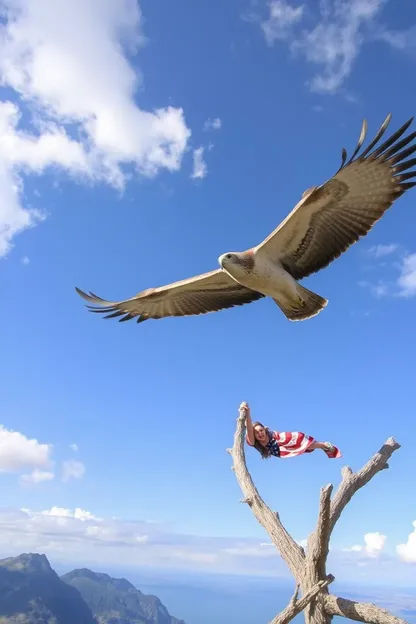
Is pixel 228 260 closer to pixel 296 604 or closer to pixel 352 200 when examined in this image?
pixel 352 200

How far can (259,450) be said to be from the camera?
6.54 meters

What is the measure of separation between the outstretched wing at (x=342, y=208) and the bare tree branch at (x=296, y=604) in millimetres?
4828

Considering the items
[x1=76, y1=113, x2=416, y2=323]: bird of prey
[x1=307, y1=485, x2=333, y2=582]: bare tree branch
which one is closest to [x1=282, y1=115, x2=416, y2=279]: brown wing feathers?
[x1=76, y1=113, x2=416, y2=323]: bird of prey

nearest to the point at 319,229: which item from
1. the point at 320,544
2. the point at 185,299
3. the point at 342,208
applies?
the point at 342,208

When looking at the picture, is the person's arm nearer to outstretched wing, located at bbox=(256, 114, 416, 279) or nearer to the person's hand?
the person's hand

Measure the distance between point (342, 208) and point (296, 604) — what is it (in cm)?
553

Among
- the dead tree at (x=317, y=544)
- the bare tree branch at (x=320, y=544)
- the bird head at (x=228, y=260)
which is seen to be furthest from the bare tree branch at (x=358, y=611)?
the bird head at (x=228, y=260)

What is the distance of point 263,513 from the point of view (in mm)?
6031

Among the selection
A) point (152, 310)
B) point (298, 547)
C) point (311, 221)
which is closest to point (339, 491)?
point (298, 547)

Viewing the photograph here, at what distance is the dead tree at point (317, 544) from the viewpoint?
16.3 ft

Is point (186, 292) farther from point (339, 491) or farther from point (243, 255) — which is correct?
point (339, 491)

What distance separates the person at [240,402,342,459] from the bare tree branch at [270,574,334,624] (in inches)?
56.6

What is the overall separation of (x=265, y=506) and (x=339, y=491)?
2.86 ft

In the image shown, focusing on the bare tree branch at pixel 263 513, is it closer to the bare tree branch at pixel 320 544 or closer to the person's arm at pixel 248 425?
the person's arm at pixel 248 425
